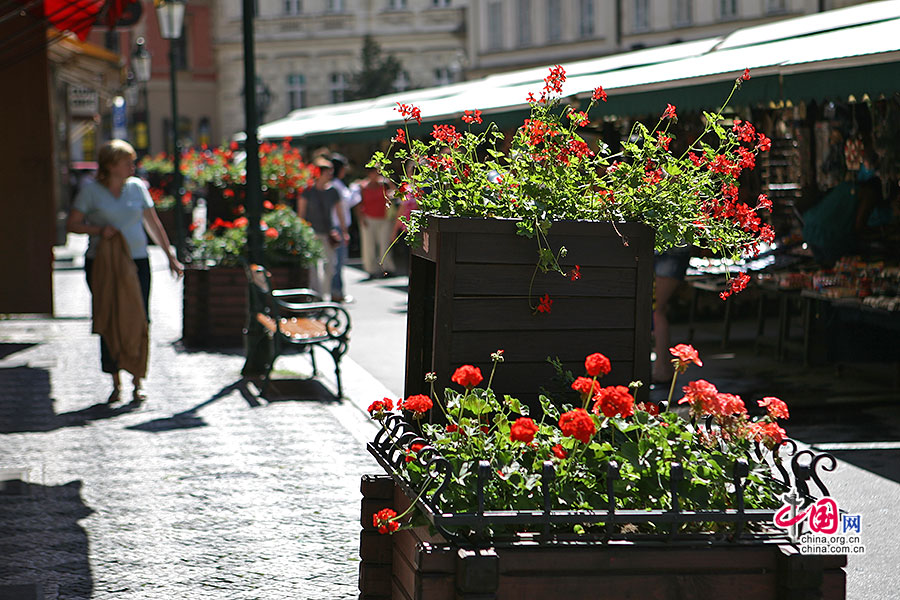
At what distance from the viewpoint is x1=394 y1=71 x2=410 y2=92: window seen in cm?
5685

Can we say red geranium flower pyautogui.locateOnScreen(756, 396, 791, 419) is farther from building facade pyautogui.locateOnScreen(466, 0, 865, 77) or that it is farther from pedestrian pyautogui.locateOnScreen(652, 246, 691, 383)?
building facade pyautogui.locateOnScreen(466, 0, 865, 77)

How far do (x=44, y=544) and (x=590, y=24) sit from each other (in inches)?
1555

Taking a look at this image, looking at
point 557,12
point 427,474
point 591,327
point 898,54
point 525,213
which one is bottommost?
point 427,474

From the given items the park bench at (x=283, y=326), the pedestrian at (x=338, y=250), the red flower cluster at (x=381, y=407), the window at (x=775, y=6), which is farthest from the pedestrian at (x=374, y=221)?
the window at (x=775, y=6)

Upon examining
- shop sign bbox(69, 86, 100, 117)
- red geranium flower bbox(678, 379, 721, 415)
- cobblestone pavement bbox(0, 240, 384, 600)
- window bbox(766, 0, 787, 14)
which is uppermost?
window bbox(766, 0, 787, 14)

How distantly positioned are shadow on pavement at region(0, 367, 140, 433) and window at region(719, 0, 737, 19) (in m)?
31.1

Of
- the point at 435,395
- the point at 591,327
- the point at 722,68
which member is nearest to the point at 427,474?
the point at 435,395

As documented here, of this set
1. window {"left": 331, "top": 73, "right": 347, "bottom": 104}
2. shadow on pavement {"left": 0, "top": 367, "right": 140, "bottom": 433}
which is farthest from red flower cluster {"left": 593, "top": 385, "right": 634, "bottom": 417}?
window {"left": 331, "top": 73, "right": 347, "bottom": 104}

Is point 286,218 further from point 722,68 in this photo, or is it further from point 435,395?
point 435,395

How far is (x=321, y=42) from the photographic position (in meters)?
63.0

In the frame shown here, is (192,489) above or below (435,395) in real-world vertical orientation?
below

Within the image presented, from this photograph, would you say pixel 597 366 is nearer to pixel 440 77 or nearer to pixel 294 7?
pixel 440 77

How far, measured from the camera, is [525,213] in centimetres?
361

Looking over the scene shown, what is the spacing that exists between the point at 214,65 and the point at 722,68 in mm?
64955
